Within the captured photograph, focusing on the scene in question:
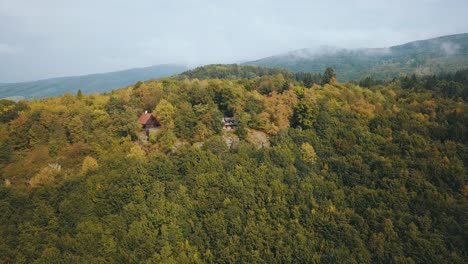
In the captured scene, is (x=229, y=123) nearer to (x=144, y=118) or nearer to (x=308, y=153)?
(x=308, y=153)

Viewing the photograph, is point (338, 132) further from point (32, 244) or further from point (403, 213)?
point (32, 244)

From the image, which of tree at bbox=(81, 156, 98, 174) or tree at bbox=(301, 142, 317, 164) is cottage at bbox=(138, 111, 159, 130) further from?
tree at bbox=(301, 142, 317, 164)

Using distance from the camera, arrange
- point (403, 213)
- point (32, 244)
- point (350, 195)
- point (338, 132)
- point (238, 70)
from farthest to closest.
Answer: point (238, 70) < point (338, 132) < point (350, 195) < point (403, 213) < point (32, 244)

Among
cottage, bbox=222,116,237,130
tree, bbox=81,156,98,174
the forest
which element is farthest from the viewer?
cottage, bbox=222,116,237,130

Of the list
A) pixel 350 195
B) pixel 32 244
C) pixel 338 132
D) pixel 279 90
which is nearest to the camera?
pixel 32 244

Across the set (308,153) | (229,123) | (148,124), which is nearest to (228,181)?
(229,123)

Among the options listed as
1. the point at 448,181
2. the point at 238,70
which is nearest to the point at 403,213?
the point at 448,181

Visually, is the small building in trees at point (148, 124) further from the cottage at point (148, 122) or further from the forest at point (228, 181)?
the forest at point (228, 181)

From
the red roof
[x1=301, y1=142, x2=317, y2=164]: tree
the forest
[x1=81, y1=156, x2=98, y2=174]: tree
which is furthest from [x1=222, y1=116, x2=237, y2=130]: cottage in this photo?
[x1=81, y1=156, x2=98, y2=174]: tree
